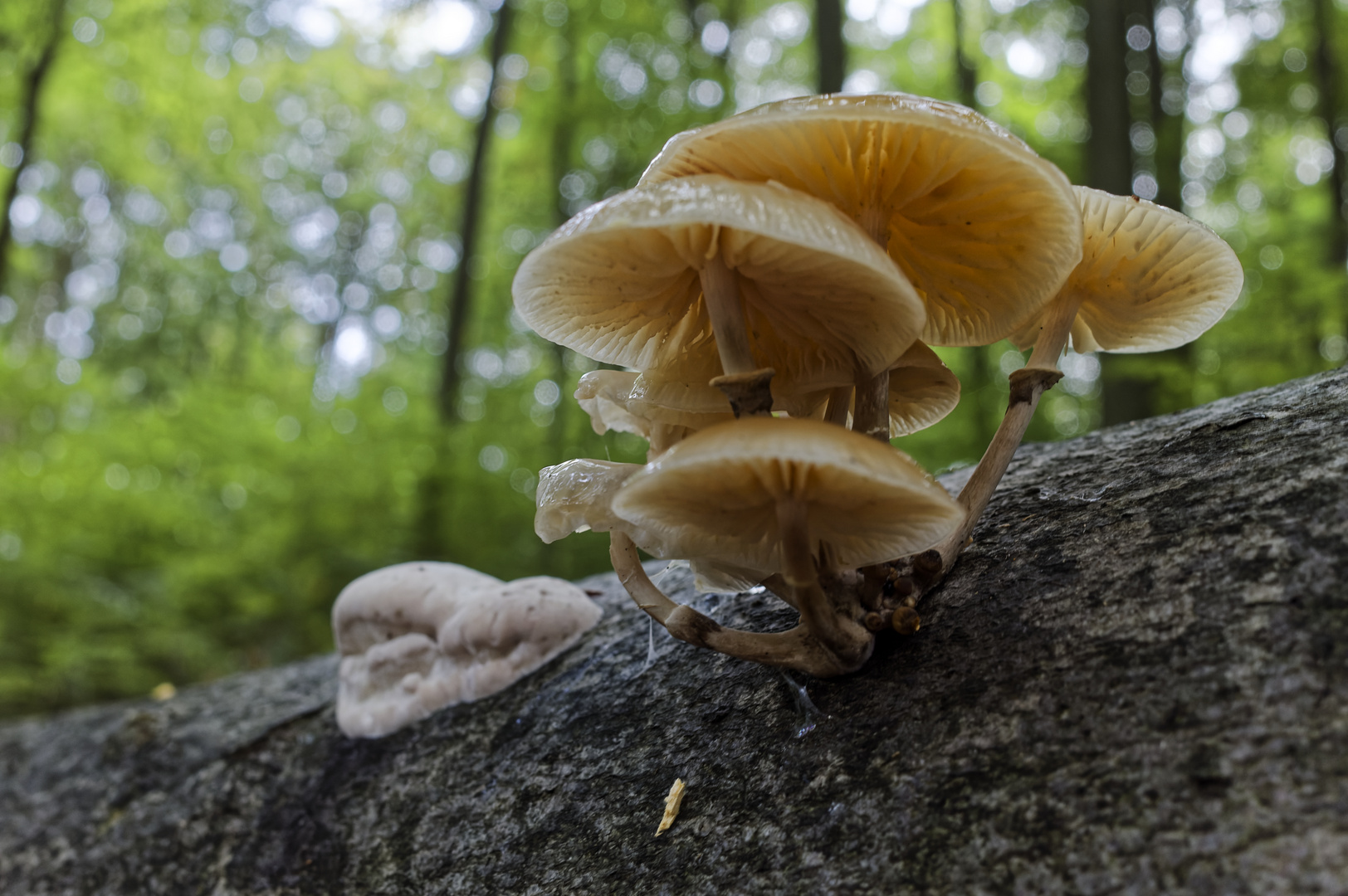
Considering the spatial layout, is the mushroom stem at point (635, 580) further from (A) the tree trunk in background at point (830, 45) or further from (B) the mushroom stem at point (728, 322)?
(A) the tree trunk in background at point (830, 45)

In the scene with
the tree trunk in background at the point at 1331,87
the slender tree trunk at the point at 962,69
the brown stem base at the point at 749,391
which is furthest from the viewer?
the slender tree trunk at the point at 962,69

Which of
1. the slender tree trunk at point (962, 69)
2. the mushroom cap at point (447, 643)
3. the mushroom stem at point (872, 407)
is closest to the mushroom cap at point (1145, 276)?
the mushroom stem at point (872, 407)

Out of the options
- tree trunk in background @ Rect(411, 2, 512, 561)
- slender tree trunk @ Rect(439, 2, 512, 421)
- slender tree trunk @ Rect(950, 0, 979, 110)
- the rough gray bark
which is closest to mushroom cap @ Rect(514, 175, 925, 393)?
the rough gray bark

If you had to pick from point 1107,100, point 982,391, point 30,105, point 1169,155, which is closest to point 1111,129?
point 1107,100

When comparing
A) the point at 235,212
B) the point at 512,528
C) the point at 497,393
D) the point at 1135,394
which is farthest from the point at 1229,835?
the point at 235,212

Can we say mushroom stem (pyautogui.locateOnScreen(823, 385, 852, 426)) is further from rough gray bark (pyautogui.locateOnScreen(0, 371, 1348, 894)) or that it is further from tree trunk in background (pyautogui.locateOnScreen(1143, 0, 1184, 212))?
tree trunk in background (pyautogui.locateOnScreen(1143, 0, 1184, 212))

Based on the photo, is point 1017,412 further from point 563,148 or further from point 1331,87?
point 1331,87

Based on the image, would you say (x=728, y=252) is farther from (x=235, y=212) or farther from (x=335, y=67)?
(x=235, y=212)
